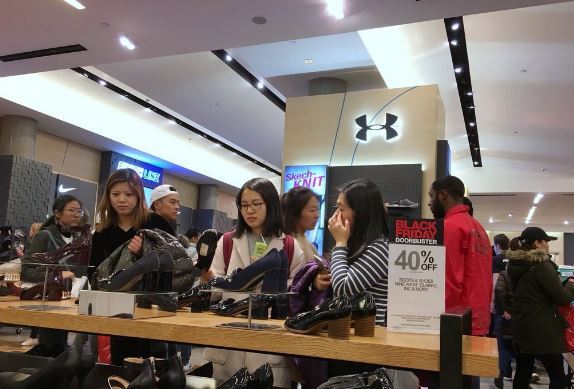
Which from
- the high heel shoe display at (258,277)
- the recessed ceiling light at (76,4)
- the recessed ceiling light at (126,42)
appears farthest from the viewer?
the recessed ceiling light at (126,42)

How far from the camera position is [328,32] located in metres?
4.99

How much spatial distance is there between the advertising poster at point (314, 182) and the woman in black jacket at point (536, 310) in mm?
2413

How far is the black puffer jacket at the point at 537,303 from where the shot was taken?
4020 millimetres

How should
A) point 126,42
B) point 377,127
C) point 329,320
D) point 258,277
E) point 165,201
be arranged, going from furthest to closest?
point 377,127 → point 126,42 → point 165,201 → point 258,277 → point 329,320

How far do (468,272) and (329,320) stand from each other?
6.67 feet

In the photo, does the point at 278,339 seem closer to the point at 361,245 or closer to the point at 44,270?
the point at 361,245

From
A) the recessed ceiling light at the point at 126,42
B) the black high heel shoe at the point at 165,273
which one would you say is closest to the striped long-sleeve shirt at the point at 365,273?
the black high heel shoe at the point at 165,273

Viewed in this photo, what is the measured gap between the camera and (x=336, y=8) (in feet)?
14.8

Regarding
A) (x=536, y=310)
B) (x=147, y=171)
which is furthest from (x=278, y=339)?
(x=147, y=171)

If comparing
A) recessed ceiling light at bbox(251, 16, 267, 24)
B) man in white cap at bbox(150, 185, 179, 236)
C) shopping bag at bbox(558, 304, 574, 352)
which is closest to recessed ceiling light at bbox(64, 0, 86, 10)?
recessed ceiling light at bbox(251, 16, 267, 24)

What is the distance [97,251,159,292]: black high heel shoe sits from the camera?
4.81ft

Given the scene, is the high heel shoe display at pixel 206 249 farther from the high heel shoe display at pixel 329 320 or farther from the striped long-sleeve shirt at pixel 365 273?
the high heel shoe display at pixel 329 320

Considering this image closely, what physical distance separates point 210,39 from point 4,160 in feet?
18.1

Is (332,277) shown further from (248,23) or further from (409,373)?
(248,23)
